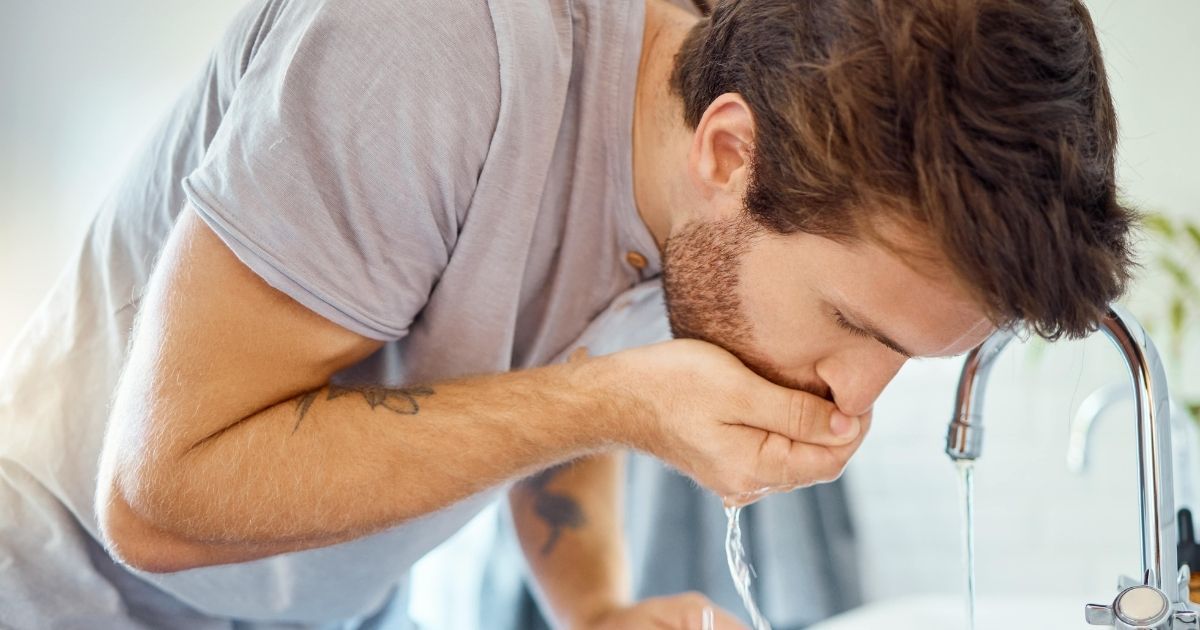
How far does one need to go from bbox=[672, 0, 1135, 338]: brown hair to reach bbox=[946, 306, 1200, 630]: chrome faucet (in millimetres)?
110

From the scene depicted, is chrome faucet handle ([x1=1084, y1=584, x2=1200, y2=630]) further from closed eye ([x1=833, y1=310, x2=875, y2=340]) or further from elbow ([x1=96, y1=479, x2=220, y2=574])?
elbow ([x1=96, y1=479, x2=220, y2=574])

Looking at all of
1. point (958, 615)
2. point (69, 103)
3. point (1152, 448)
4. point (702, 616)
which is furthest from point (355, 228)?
point (69, 103)

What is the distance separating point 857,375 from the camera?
2.64ft

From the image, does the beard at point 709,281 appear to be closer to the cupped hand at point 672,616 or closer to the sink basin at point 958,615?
the cupped hand at point 672,616

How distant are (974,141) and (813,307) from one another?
0.18 metres

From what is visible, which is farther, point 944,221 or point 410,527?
point 410,527

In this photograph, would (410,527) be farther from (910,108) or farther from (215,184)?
(910,108)

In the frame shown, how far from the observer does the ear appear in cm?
78

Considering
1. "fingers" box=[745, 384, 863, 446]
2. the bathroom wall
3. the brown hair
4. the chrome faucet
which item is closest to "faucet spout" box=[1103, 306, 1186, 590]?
the chrome faucet

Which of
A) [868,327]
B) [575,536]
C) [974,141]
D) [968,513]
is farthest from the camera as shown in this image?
[575,536]

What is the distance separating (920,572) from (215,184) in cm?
157

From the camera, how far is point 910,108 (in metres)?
0.67

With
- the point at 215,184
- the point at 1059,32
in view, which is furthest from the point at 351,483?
the point at 1059,32

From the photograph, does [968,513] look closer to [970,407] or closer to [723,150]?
[970,407]
